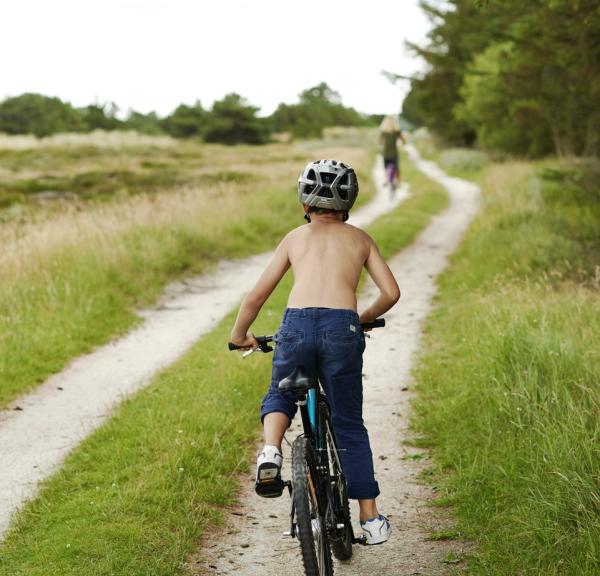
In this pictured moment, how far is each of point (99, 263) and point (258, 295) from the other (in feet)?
27.8

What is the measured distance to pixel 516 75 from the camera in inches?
564

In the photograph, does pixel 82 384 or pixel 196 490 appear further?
pixel 82 384

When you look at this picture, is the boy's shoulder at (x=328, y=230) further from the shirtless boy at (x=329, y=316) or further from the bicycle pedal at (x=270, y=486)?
the bicycle pedal at (x=270, y=486)

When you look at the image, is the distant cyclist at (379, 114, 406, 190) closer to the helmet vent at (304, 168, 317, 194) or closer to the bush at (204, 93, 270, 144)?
the helmet vent at (304, 168, 317, 194)

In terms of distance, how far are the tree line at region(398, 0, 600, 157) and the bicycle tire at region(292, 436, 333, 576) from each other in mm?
5372

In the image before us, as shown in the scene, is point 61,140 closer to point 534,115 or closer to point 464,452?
point 534,115

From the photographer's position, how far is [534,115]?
19.0 metres

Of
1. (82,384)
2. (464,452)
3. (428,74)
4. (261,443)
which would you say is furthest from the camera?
(428,74)

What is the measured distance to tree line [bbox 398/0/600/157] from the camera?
10.4m

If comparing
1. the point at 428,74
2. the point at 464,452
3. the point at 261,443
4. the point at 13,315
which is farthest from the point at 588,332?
the point at 428,74

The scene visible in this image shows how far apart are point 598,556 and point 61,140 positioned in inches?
2794

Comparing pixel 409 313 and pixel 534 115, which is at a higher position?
pixel 534 115

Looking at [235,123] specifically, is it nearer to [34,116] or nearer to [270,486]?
[34,116]

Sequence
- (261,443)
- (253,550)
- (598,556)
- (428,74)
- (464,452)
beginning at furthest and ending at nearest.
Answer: (428,74) → (261,443) → (464,452) → (253,550) → (598,556)
